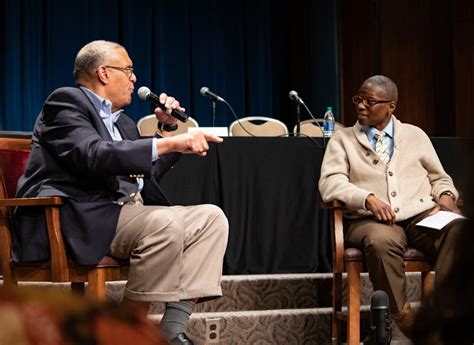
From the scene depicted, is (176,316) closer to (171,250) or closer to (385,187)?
(171,250)

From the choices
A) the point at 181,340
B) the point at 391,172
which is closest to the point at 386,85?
the point at 391,172

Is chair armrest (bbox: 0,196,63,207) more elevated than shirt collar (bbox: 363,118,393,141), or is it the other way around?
shirt collar (bbox: 363,118,393,141)

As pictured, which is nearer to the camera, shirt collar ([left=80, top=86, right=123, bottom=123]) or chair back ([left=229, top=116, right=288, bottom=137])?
shirt collar ([left=80, top=86, right=123, bottom=123])

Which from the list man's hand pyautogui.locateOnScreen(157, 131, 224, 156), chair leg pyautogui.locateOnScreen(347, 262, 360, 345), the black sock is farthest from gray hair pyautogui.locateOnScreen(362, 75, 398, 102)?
the black sock

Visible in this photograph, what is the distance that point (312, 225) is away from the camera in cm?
396

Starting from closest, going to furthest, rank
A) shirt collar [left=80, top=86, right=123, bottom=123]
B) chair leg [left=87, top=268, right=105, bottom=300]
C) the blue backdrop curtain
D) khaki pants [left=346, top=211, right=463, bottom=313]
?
chair leg [left=87, top=268, right=105, bottom=300]
shirt collar [left=80, top=86, right=123, bottom=123]
khaki pants [left=346, top=211, right=463, bottom=313]
the blue backdrop curtain

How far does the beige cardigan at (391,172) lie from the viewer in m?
3.33

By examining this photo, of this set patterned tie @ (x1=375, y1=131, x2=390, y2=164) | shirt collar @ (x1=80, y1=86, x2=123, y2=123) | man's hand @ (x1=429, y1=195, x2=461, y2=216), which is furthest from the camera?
patterned tie @ (x1=375, y1=131, x2=390, y2=164)

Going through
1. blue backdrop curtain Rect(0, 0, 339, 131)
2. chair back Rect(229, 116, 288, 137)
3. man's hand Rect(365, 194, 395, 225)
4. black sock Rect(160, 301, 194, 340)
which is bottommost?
black sock Rect(160, 301, 194, 340)

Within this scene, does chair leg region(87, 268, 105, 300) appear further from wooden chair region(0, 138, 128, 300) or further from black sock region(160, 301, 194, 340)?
black sock region(160, 301, 194, 340)

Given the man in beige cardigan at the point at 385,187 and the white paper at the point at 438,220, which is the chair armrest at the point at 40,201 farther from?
the white paper at the point at 438,220

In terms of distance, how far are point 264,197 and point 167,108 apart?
126 centimetres

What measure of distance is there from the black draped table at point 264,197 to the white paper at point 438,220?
2.46 feet

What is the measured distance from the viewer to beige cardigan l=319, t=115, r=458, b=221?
3.33 m
